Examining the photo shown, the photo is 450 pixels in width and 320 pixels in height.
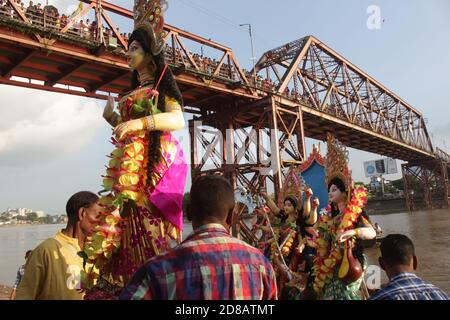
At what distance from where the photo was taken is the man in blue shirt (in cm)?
170

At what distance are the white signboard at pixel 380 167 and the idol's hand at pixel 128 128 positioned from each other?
5787 cm

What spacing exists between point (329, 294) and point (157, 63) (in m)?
2.53

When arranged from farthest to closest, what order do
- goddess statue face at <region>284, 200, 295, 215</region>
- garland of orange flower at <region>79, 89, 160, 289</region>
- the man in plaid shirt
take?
1. goddess statue face at <region>284, 200, 295, 215</region>
2. garland of orange flower at <region>79, 89, 160, 289</region>
3. the man in plaid shirt

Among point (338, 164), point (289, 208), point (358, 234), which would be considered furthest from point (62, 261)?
point (289, 208)

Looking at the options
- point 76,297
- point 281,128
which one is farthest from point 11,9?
point 281,128

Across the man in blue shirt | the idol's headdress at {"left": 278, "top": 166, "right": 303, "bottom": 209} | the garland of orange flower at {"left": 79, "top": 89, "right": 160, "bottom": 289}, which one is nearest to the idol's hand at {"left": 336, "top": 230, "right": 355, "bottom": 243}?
the man in blue shirt

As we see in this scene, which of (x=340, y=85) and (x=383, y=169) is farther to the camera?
(x=383, y=169)

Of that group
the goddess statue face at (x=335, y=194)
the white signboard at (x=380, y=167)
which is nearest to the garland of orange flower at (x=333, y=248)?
the goddess statue face at (x=335, y=194)

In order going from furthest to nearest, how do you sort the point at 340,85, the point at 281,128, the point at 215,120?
1. the point at 340,85
2. the point at 281,128
3. the point at 215,120

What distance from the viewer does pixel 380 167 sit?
2245 inches

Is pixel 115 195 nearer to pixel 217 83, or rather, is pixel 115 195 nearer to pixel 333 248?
pixel 333 248

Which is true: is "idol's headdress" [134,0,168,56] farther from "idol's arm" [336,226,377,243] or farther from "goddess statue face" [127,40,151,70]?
"idol's arm" [336,226,377,243]
